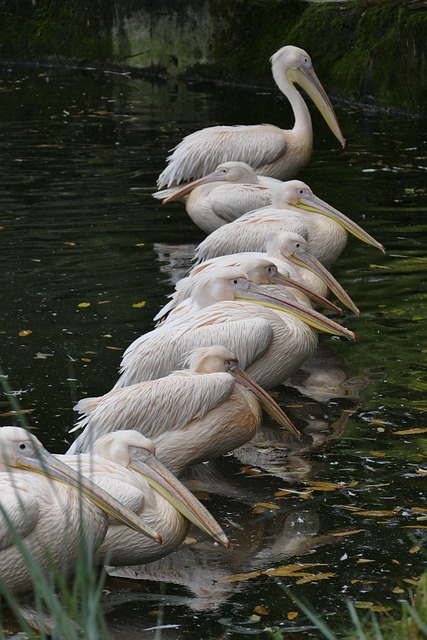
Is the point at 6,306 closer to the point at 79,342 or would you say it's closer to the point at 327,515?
the point at 79,342

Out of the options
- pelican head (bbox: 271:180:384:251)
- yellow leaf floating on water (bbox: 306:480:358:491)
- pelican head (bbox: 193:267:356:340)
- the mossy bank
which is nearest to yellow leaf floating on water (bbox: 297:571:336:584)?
yellow leaf floating on water (bbox: 306:480:358:491)

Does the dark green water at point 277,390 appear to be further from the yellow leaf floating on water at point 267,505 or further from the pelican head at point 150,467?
the pelican head at point 150,467

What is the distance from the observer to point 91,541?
3668 mm

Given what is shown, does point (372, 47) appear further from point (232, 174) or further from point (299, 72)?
point (232, 174)

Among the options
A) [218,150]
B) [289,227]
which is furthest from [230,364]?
[218,150]

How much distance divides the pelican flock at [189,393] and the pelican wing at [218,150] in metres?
0.26

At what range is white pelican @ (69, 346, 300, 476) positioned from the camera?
464 centimetres

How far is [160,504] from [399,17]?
9.60m

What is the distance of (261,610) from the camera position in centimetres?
386

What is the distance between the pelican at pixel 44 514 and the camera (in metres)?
3.66

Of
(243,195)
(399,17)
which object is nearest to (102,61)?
(399,17)

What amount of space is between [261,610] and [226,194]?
4.35 meters

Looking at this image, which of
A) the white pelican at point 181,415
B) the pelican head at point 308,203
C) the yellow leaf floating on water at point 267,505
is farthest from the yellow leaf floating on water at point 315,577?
the pelican head at point 308,203

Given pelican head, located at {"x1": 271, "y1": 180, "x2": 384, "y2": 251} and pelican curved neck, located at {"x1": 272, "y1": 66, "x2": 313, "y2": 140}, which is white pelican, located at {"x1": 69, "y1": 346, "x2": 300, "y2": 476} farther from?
pelican curved neck, located at {"x1": 272, "y1": 66, "x2": 313, "y2": 140}
